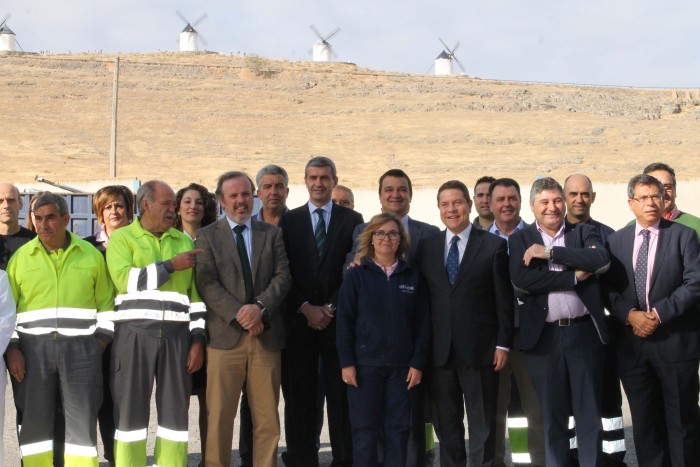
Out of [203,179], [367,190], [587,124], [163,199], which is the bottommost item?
[163,199]

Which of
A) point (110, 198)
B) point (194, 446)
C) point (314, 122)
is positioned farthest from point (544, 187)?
point (314, 122)

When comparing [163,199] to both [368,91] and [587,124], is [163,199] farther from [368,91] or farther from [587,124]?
[368,91]

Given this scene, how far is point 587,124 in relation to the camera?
6216 centimetres

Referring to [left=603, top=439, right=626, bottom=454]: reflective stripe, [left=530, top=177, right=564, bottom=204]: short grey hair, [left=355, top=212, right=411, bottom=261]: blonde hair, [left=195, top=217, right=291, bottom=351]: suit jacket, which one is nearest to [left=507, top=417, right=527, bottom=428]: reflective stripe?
[left=603, top=439, right=626, bottom=454]: reflective stripe

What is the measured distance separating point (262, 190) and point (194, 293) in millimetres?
1476

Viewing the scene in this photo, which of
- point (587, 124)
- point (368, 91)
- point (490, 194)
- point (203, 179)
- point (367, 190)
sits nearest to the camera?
point (490, 194)

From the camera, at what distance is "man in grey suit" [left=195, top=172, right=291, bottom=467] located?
6.45 meters

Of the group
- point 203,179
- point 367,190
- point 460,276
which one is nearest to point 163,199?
point 460,276

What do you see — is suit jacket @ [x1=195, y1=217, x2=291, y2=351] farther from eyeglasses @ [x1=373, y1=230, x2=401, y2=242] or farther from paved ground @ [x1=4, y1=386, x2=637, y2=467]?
paved ground @ [x1=4, y1=386, x2=637, y2=467]

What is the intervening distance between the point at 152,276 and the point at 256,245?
867mm

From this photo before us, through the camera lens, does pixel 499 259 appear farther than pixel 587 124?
No

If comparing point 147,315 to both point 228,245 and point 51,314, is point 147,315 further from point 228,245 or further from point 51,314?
point 228,245

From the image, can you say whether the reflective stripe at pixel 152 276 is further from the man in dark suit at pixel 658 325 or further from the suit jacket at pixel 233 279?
the man in dark suit at pixel 658 325

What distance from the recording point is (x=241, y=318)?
20.9 feet
